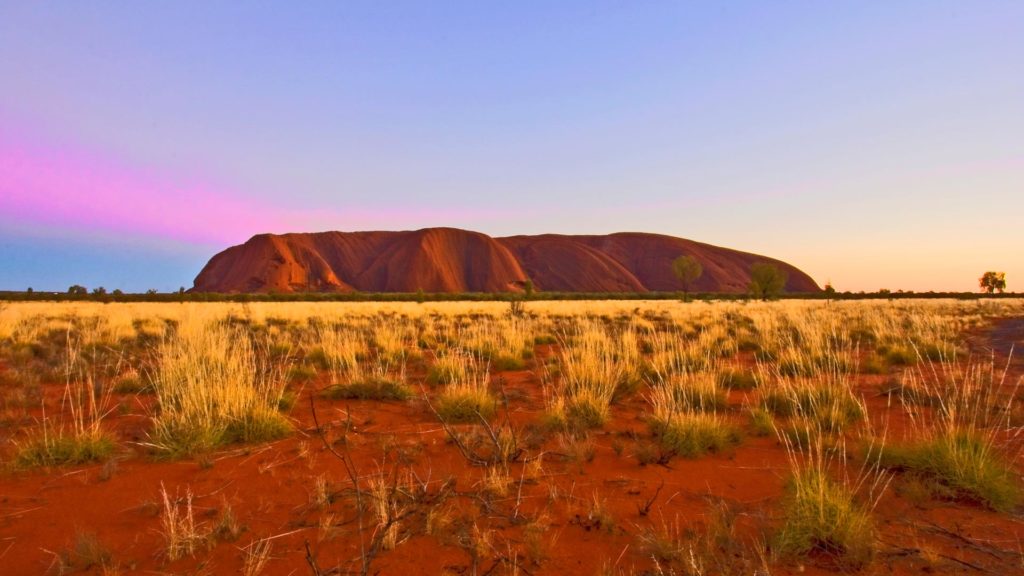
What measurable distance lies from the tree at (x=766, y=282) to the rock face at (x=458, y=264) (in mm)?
49830

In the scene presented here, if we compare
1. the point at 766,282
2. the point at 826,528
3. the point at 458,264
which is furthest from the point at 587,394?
the point at 458,264

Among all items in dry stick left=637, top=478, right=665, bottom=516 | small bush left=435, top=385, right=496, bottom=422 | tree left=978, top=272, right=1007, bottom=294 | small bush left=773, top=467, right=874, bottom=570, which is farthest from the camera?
tree left=978, top=272, right=1007, bottom=294

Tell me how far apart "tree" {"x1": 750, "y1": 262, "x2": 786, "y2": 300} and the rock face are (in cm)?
4983

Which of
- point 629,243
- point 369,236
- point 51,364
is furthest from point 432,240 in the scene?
point 51,364

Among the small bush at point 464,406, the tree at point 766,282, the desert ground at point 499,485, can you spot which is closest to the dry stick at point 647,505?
the desert ground at point 499,485

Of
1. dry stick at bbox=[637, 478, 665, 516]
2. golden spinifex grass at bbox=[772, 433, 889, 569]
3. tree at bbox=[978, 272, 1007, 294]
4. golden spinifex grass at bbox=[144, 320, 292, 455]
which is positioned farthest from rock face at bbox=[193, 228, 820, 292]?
golden spinifex grass at bbox=[772, 433, 889, 569]

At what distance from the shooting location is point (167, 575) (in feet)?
8.11

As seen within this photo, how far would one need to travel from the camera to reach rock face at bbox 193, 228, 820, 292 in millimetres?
97188

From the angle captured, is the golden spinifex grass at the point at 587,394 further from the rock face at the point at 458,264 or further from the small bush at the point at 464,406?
the rock face at the point at 458,264

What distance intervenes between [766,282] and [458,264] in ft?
216

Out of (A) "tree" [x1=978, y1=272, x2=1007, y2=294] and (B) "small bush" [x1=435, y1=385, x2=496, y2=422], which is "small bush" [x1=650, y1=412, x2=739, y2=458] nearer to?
(B) "small bush" [x1=435, y1=385, x2=496, y2=422]

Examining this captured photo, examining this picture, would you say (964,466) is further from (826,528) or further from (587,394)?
(587,394)

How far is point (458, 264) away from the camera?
363 ft

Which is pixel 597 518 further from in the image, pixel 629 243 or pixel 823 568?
pixel 629 243
